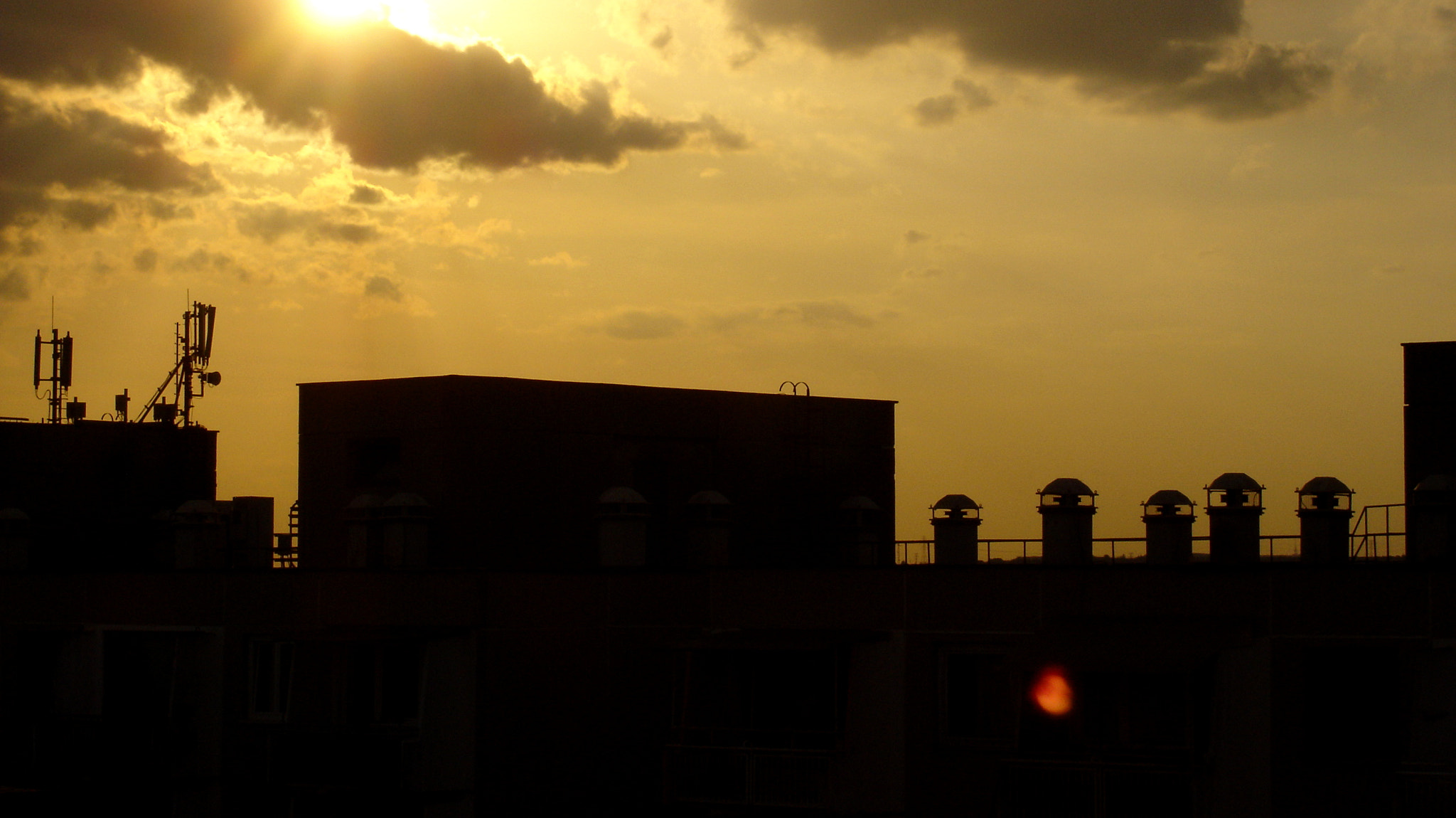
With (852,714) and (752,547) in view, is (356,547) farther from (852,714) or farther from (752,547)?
(852,714)

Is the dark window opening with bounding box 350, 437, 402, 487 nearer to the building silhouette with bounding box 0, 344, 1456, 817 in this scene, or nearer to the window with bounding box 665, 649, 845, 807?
the building silhouette with bounding box 0, 344, 1456, 817

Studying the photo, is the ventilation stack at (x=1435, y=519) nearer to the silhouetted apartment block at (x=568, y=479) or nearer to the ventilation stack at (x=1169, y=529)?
the ventilation stack at (x=1169, y=529)

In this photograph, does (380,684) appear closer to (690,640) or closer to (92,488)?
(690,640)

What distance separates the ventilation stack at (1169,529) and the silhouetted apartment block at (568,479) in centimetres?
998

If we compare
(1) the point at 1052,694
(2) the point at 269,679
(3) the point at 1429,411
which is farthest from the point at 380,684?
(3) the point at 1429,411

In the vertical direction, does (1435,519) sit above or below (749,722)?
above

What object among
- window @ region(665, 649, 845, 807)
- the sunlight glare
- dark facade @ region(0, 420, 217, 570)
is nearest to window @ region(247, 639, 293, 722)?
window @ region(665, 649, 845, 807)

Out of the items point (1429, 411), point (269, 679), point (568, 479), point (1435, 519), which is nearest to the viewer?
point (1435, 519)

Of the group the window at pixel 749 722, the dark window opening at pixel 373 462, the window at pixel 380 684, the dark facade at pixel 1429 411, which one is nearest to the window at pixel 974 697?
the window at pixel 749 722

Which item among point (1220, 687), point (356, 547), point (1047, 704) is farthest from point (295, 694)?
point (1220, 687)

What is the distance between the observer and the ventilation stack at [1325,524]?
30.9 metres

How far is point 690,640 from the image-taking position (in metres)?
32.8

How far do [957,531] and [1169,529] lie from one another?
4310 mm

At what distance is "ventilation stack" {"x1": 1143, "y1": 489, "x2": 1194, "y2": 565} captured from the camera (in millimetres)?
31938
